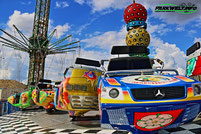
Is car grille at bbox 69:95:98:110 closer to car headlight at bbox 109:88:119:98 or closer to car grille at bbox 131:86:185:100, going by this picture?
car headlight at bbox 109:88:119:98

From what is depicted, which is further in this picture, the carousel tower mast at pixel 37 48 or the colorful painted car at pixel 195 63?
the carousel tower mast at pixel 37 48

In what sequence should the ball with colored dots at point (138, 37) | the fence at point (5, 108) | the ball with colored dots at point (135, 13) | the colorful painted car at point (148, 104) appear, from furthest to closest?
the ball with colored dots at point (135, 13)
the ball with colored dots at point (138, 37)
the fence at point (5, 108)
the colorful painted car at point (148, 104)

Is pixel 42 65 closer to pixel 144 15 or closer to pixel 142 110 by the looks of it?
pixel 144 15

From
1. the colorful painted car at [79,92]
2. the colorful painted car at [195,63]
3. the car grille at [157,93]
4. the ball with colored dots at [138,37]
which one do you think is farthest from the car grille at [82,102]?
the ball with colored dots at [138,37]

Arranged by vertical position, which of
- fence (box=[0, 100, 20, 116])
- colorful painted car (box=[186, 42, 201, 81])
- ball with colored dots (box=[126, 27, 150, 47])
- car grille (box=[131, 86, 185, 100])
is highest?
ball with colored dots (box=[126, 27, 150, 47])

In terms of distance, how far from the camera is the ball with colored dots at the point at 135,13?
14.3 meters

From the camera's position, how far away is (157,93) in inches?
71.2

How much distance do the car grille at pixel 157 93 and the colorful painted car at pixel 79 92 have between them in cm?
197

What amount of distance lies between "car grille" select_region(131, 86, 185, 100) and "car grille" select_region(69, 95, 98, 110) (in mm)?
1953

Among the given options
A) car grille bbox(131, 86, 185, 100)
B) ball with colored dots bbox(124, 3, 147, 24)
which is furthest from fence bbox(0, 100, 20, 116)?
ball with colored dots bbox(124, 3, 147, 24)

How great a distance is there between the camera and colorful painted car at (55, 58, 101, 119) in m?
3.59

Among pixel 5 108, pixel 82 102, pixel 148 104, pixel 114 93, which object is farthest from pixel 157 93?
pixel 5 108

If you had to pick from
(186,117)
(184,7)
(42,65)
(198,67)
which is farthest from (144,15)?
(42,65)

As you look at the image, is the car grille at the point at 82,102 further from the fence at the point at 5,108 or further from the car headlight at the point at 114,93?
the fence at the point at 5,108
